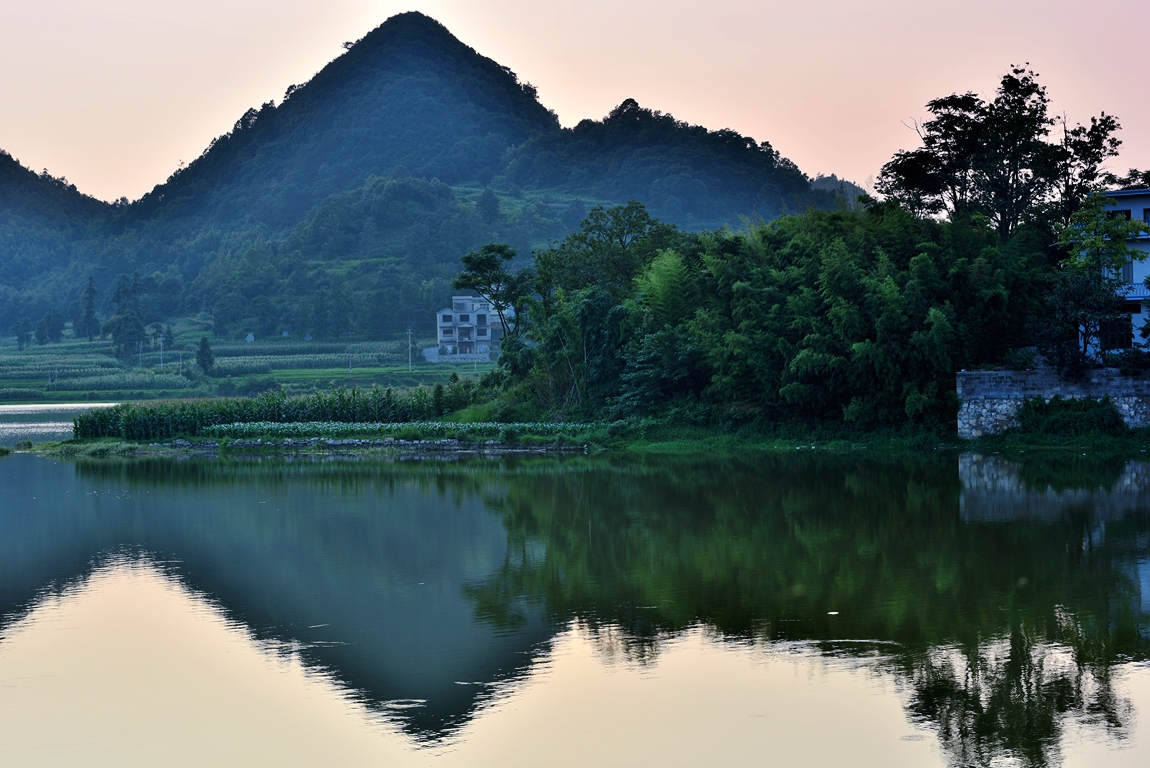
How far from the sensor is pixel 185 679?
904 cm

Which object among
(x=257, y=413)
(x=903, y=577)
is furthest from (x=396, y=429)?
(x=903, y=577)

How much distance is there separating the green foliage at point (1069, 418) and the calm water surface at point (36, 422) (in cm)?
2693

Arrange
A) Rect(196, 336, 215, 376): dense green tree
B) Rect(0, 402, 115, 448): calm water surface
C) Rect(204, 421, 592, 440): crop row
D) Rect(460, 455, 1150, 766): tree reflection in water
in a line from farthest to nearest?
Rect(196, 336, 215, 376): dense green tree, Rect(0, 402, 115, 448): calm water surface, Rect(204, 421, 592, 440): crop row, Rect(460, 455, 1150, 766): tree reflection in water

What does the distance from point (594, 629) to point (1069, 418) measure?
686 inches

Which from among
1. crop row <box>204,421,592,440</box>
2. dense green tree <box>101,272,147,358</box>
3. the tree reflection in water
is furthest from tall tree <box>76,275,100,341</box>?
the tree reflection in water

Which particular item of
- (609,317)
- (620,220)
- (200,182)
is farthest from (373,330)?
(200,182)

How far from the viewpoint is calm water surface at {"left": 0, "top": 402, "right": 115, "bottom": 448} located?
1407 inches

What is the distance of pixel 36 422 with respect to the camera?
1831 inches

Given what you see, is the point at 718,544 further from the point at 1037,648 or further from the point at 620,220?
the point at 620,220

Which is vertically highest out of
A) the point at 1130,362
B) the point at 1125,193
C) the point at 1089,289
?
the point at 1125,193

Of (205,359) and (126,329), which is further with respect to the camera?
(126,329)

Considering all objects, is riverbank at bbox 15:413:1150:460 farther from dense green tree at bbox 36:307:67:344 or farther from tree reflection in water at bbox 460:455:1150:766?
dense green tree at bbox 36:307:67:344

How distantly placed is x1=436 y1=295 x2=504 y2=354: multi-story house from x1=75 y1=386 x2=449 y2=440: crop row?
4705 cm

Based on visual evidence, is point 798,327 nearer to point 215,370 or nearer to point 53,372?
point 215,370
